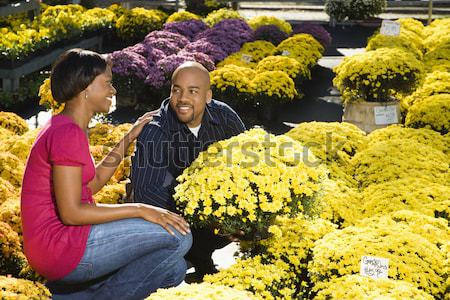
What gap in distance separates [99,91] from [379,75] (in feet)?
18.2

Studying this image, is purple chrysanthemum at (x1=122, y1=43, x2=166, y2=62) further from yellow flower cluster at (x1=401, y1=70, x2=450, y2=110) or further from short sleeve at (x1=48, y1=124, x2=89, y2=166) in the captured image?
short sleeve at (x1=48, y1=124, x2=89, y2=166)

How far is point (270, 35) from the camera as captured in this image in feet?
45.8

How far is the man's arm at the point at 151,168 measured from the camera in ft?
14.1

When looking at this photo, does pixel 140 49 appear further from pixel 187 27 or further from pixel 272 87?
pixel 187 27

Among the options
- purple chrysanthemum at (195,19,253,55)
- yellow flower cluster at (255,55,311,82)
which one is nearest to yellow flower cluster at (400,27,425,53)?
yellow flower cluster at (255,55,311,82)

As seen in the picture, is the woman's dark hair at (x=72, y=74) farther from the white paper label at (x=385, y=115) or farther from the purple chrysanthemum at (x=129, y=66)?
the purple chrysanthemum at (x=129, y=66)

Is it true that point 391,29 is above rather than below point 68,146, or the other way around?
below

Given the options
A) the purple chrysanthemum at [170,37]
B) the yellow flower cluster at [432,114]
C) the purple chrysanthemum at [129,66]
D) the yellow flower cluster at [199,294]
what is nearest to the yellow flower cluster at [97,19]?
the purple chrysanthemum at [170,37]

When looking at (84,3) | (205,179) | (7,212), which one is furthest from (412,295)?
(84,3)

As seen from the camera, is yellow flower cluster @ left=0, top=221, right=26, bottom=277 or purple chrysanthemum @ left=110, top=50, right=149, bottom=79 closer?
yellow flower cluster @ left=0, top=221, right=26, bottom=277

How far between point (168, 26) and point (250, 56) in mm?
3521

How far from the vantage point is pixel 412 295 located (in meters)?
3.61

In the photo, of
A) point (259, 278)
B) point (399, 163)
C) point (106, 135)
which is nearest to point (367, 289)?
point (259, 278)

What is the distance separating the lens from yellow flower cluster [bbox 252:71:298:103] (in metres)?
9.54
